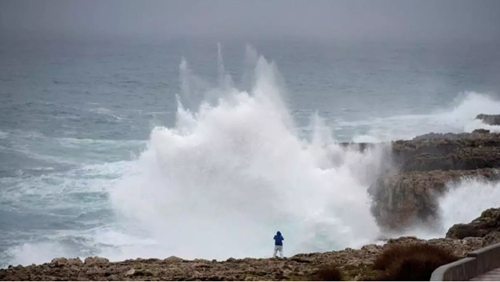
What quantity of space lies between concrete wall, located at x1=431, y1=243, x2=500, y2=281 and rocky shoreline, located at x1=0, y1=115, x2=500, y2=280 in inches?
81.4

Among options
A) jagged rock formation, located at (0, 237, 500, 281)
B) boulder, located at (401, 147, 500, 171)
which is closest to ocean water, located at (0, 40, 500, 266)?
boulder, located at (401, 147, 500, 171)

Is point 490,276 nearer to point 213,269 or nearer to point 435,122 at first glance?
point 213,269

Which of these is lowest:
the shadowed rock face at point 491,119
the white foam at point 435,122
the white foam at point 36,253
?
the white foam at point 36,253

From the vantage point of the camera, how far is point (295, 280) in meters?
14.2

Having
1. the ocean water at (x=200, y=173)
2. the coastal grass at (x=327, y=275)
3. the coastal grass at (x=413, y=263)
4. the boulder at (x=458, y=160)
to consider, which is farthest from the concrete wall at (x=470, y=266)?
the boulder at (x=458, y=160)

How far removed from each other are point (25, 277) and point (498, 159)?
15.7 metres

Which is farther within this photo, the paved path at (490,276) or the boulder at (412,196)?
the boulder at (412,196)

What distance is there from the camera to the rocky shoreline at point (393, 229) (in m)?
15.0

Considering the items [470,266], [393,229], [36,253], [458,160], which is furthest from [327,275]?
[458,160]

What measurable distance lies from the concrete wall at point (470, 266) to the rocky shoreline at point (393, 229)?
2.07 metres

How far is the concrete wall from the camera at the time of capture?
436 inches

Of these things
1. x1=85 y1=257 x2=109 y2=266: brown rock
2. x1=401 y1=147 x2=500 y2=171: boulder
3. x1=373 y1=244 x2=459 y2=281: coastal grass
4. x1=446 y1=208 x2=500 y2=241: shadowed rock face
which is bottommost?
x1=373 y1=244 x2=459 y2=281: coastal grass

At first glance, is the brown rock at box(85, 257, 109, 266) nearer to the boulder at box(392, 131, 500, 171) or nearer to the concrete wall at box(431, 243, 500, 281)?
the concrete wall at box(431, 243, 500, 281)

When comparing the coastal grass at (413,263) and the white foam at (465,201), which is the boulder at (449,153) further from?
the coastal grass at (413,263)
